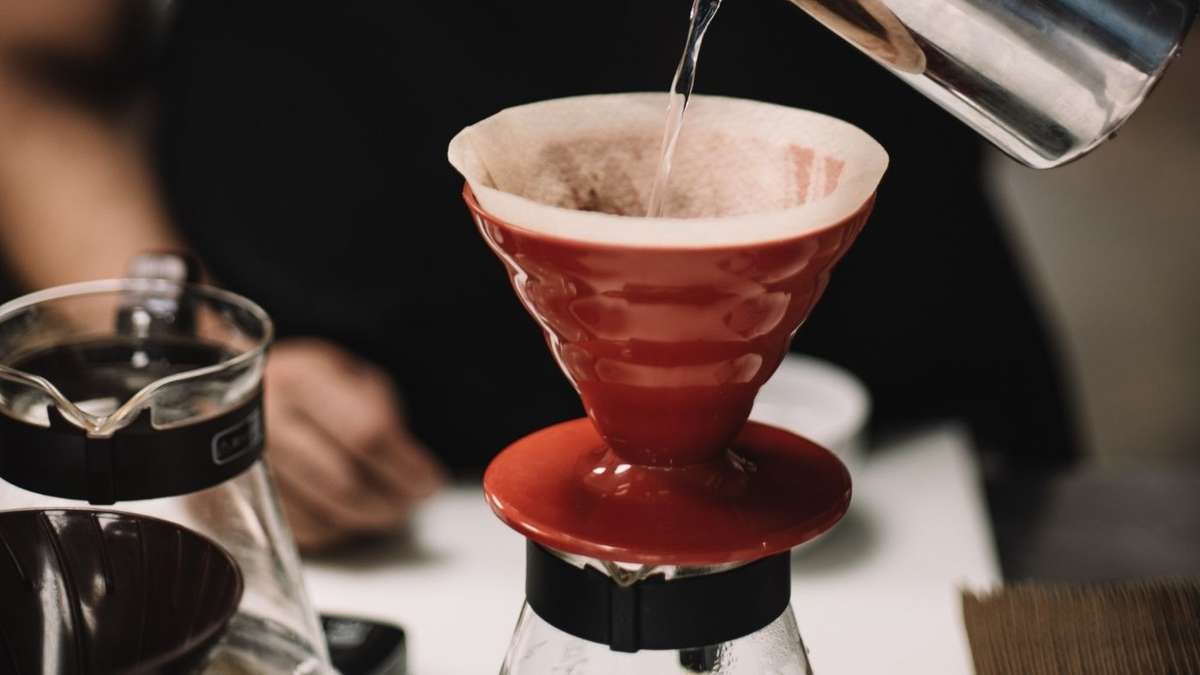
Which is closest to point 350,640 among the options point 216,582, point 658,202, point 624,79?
point 216,582

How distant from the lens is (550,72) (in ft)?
3.46

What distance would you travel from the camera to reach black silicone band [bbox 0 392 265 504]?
1.55 ft

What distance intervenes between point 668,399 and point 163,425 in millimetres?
205

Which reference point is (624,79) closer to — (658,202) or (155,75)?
(155,75)

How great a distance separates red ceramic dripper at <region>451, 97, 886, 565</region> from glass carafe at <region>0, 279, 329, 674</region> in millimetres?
130

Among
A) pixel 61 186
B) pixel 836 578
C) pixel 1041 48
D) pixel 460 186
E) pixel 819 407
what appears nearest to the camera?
pixel 1041 48

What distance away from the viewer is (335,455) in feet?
2.82

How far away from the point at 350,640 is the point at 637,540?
0.92ft

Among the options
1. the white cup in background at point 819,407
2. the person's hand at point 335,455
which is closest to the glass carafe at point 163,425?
the person's hand at point 335,455

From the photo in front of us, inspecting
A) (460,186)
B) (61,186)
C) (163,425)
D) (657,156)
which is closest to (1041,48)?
(657,156)

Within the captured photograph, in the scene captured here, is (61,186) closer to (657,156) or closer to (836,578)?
(836,578)

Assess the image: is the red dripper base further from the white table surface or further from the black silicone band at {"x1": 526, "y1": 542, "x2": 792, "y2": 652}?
the white table surface

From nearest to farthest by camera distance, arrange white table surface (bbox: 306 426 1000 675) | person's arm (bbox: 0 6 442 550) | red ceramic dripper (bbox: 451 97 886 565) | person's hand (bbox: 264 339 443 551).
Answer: red ceramic dripper (bbox: 451 97 886 565) < white table surface (bbox: 306 426 1000 675) < person's hand (bbox: 264 339 443 551) < person's arm (bbox: 0 6 442 550)

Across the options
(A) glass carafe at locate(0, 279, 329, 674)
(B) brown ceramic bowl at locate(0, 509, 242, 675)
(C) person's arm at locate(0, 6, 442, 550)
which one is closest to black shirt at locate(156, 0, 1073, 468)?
(C) person's arm at locate(0, 6, 442, 550)
